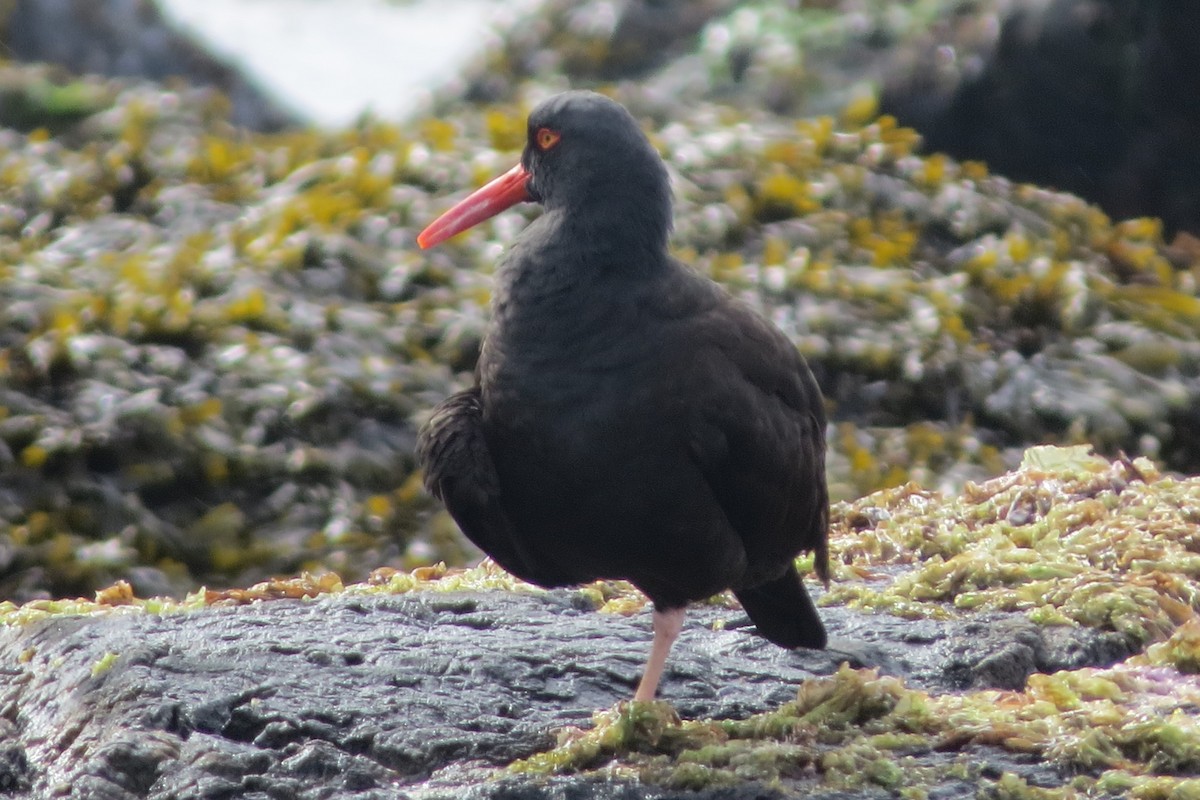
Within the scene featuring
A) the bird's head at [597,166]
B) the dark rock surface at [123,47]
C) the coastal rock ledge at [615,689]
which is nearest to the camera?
the coastal rock ledge at [615,689]

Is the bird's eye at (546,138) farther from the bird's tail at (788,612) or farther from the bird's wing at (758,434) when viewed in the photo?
the bird's tail at (788,612)

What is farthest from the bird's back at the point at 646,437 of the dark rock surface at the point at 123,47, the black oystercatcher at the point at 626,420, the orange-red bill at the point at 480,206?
the dark rock surface at the point at 123,47

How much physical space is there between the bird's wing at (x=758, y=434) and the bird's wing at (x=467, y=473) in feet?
1.84

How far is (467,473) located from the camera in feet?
12.8

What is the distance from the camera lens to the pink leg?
396 centimetres

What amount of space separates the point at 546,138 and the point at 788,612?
152cm

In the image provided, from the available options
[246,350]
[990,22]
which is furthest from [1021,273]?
[246,350]

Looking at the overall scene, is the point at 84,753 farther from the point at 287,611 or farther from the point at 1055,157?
the point at 1055,157

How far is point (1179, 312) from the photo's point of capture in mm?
8125

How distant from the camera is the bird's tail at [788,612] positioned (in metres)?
4.25

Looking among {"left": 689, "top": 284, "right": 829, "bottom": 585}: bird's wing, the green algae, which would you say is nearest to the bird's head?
{"left": 689, "top": 284, "right": 829, "bottom": 585}: bird's wing

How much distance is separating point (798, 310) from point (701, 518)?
13.0 ft

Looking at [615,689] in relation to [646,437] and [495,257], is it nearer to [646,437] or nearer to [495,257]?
[646,437]

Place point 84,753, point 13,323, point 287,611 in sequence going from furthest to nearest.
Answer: point 13,323 → point 287,611 → point 84,753
